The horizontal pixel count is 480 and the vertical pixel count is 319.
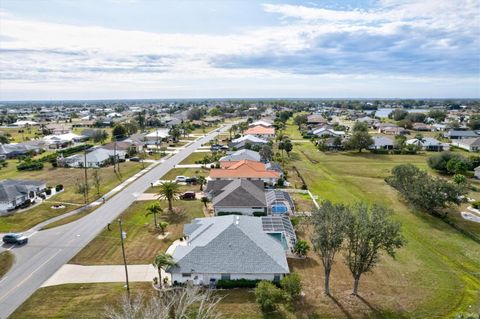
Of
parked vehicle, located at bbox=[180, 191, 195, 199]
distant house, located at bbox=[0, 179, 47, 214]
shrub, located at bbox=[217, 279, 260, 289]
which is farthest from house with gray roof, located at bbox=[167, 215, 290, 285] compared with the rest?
distant house, located at bbox=[0, 179, 47, 214]

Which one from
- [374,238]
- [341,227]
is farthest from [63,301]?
[374,238]

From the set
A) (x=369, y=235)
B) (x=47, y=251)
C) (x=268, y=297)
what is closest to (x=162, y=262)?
(x=268, y=297)

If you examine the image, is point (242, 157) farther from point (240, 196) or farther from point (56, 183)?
point (56, 183)

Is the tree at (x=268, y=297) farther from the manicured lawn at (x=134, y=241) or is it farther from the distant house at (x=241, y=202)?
the distant house at (x=241, y=202)

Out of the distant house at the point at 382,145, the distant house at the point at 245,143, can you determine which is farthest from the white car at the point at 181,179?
the distant house at the point at 382,145

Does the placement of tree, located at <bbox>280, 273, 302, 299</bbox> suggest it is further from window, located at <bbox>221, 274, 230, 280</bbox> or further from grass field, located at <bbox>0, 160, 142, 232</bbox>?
grass field, located at <bbox>0, 160, 142, 232</bbox>

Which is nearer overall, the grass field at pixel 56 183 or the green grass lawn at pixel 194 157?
the grass field at pixel 56 183
